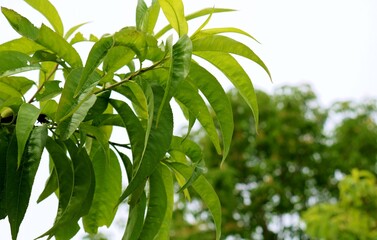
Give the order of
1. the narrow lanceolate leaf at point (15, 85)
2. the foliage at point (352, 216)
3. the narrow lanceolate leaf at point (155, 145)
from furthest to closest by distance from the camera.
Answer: the foliage at point (352, 216) → the narrow lanceolate leaf at point (15, 85) → the narrow lanceolate leaf at point (155, 145)

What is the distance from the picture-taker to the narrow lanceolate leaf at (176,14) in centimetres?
66

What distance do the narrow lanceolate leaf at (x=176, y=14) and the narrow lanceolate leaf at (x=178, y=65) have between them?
4 cm

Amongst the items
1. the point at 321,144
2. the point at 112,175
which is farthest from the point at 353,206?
the point at 321,144

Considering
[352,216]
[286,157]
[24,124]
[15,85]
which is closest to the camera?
[24,124]

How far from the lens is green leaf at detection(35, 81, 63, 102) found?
2.18 ft

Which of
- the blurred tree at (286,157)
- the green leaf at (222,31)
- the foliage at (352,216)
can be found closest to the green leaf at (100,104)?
the green leaf at (222,31)

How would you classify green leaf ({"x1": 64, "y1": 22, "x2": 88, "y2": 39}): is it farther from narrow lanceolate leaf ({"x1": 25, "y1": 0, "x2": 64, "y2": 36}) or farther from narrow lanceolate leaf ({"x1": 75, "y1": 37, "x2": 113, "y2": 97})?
narrow lanceolate leaf ({"x1": 75, "y1": 37, "x2": 113, "y2": 97})

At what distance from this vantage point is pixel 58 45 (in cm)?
66

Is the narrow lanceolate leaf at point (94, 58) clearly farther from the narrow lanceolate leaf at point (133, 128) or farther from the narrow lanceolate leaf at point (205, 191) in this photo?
the narrow lanceolate leaf at point (205, 191)

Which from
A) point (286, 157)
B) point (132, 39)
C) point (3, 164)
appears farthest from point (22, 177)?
point (286, 157)

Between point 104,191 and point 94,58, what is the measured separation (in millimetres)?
208

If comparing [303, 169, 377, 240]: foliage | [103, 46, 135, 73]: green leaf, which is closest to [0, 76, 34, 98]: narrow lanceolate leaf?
[103, 46, 135, 73]: green leaf

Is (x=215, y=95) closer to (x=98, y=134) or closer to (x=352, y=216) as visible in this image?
(x=98, y=134)

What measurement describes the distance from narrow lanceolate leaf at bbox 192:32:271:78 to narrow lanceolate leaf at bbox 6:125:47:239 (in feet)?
0.50
